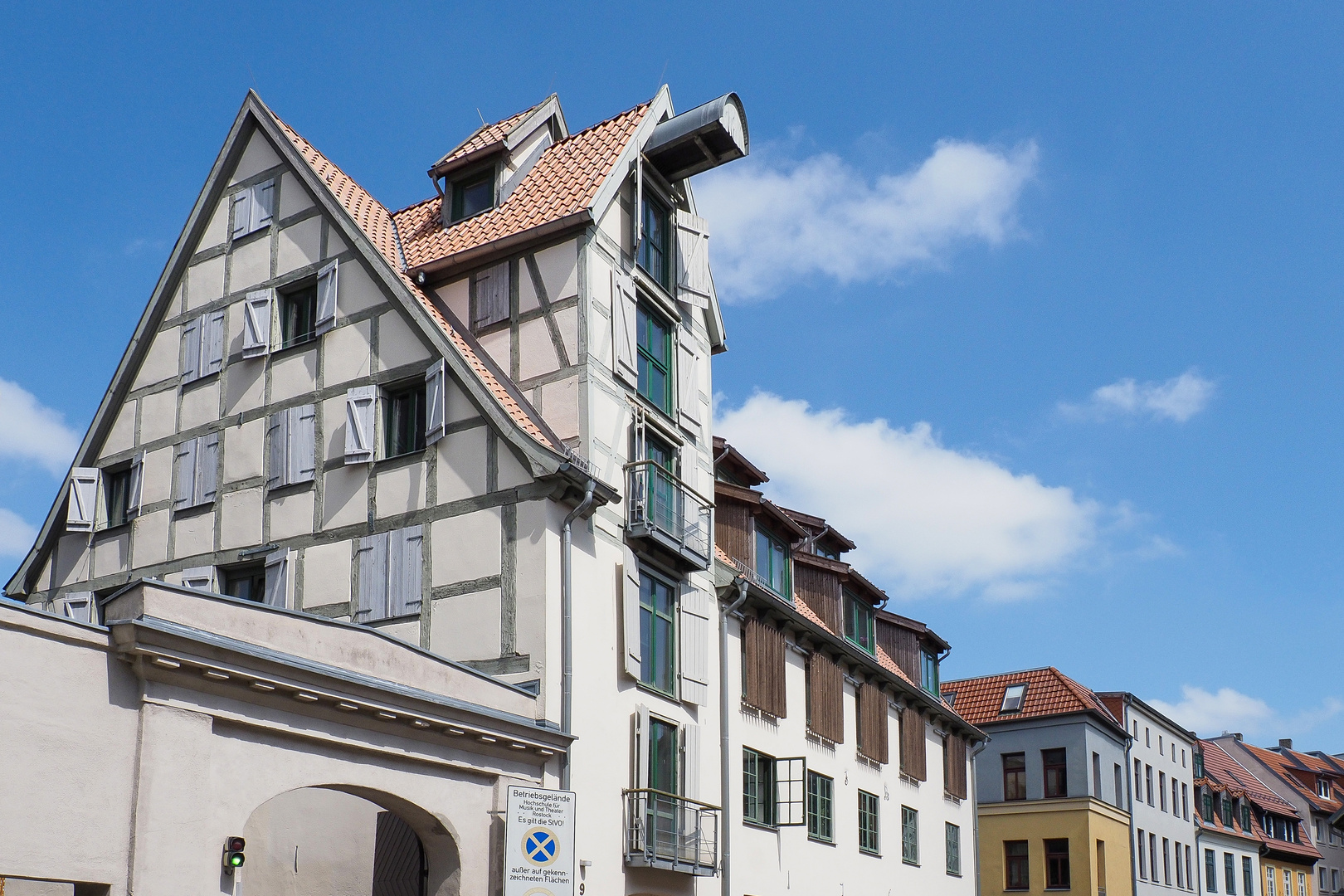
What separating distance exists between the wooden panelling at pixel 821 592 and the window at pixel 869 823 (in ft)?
13.0

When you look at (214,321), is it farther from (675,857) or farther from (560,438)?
(675,857)

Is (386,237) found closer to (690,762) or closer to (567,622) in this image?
(567,622)

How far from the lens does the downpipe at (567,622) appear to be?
811 inches

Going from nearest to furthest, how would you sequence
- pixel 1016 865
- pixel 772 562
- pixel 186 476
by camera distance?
1. pixel 186 476
2. pixel 772 562
3. pixel 1016 865

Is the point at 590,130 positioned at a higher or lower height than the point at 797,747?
higher

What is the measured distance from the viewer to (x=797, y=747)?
29594 millimetres

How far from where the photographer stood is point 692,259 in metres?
27.3

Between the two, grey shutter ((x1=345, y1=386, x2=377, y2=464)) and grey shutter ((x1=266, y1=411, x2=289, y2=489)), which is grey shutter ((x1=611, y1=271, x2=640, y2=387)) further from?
grey shutter ((x1=266, y1=411, x2=289, y2=489))

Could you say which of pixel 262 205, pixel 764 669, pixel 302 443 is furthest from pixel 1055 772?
pixel 262 205

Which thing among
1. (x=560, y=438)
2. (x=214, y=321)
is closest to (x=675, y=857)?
(x=560, y=438)

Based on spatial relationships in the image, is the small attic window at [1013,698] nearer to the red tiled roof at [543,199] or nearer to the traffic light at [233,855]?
the red tiled roof at [543,199]

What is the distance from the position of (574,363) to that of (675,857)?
821 centimetres

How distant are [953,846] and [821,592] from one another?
1083cm

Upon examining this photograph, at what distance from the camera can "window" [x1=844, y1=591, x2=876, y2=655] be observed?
115 feet
